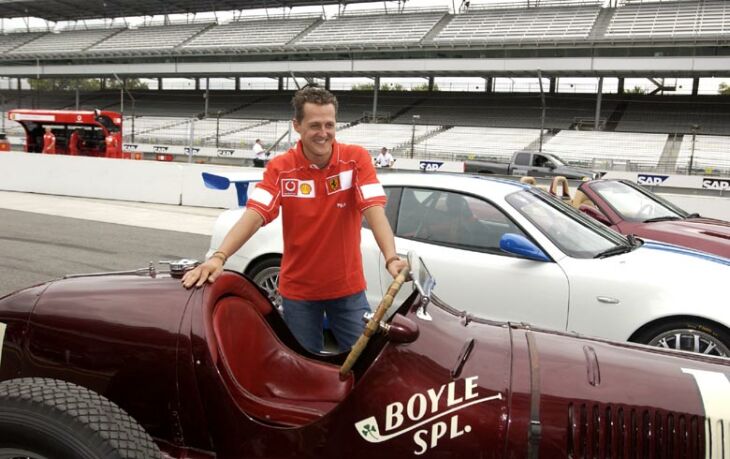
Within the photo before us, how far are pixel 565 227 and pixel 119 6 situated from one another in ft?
Answer: 166

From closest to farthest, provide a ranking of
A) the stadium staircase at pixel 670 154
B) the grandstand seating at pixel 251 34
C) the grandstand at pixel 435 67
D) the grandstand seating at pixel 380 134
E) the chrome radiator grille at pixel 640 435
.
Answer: the chrome radiator grille at pixel 640 435, the stadium staircase at pixel 670 154, the grandstand at pixel 435 67, the grandstand seating at pixel 380 134, the grandstand seating at pixel 251 34

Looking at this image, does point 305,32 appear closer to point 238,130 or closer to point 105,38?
point 238,130

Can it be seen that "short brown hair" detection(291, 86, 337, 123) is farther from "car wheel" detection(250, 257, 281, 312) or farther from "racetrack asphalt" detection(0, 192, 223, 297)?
"racetrack asphalt" detection(0, 192, 223, 297)

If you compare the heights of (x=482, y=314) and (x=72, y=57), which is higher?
(x=72, y=57)

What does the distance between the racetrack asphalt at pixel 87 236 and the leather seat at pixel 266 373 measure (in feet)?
12.7

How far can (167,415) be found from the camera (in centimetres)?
202

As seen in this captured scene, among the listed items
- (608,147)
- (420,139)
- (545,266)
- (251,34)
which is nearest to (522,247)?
(545,266)

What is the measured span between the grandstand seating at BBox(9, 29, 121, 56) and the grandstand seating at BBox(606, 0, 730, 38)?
38.2 m

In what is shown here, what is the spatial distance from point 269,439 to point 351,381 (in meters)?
0.44

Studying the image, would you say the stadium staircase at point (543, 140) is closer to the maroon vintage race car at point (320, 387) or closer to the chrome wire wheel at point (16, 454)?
the maroon vintage race car at point (320, 387)

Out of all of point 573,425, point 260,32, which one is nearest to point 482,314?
point 573,425

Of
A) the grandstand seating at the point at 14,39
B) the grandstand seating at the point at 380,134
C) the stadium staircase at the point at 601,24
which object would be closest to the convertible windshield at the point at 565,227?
the grandstand seating at the point at 380,134

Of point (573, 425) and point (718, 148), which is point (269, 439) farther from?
point (718, 148)

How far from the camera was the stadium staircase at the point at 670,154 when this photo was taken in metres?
21.9
